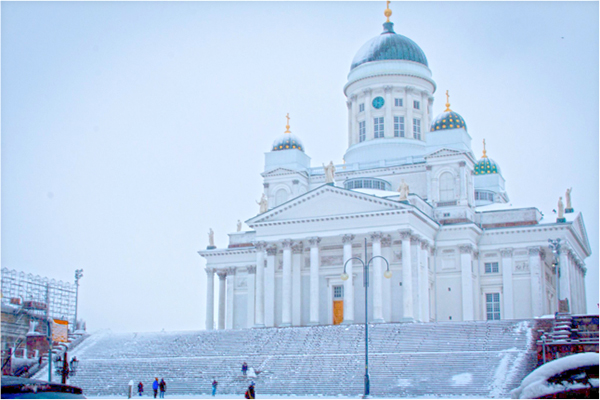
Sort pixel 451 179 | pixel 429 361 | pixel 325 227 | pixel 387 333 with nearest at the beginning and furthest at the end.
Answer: pixel 429 361
pixel 387 333
pixel 325 227
pixel 451 179

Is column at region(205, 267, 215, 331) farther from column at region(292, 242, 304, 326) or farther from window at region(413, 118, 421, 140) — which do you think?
window at region(413, 118, 421, 140)

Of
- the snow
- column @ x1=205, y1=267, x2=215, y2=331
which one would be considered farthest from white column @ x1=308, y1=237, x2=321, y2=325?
the snow

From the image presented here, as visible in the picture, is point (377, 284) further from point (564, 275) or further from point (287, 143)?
point (287, 143)

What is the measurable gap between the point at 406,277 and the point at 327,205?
22.4 ft

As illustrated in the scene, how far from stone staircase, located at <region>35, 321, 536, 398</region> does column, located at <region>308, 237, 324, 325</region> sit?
4.70m

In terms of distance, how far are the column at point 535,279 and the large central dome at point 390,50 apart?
63.3 feet

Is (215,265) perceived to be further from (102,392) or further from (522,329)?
(522,329)

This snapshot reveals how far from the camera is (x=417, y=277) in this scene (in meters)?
49.3

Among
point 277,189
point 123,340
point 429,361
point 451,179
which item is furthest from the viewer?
point 277,189

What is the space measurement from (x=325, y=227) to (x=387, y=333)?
34.9 ft

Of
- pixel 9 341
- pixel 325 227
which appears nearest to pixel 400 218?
pixel 325 227

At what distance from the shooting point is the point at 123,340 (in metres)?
48.0

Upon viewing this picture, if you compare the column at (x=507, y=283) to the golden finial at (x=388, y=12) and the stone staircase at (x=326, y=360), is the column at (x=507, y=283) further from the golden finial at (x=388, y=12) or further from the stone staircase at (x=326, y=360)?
the golden finial at (x=388, y=12)

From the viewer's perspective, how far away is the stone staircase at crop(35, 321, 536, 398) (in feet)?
113
